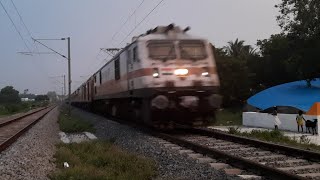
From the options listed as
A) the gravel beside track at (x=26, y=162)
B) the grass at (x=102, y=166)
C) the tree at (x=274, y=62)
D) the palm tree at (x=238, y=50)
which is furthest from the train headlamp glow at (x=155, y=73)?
the palm tree at (x=238, y=50)

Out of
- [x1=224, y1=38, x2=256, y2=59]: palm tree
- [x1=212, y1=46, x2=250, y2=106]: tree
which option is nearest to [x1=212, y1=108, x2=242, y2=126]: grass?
[x1=212, y1=46, x2=250, y2=106]: tree

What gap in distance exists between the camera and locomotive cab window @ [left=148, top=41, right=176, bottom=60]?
15.7 meters

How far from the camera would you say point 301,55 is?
4147cm

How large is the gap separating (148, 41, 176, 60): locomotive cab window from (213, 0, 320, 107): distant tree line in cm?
2480

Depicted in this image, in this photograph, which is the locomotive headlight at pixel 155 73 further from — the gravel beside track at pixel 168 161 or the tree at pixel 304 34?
the tree at pixel 304 34

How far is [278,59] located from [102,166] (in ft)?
164

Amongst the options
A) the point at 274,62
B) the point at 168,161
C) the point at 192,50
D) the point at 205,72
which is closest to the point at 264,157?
the point at 168,161

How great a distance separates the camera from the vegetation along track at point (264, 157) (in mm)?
8094

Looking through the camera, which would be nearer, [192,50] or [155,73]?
[155,73]

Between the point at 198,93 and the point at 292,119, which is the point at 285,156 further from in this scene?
the point at 292,119

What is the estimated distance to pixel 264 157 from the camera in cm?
1016

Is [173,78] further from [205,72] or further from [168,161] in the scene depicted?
[168,161]

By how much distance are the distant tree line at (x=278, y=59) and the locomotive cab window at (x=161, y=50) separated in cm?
2480

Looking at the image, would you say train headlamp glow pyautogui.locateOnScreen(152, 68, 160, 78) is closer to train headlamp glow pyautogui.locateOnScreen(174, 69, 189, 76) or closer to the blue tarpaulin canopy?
train headlamp glow pyautogui.locateOnScreen(174, 69, 189, 76)
